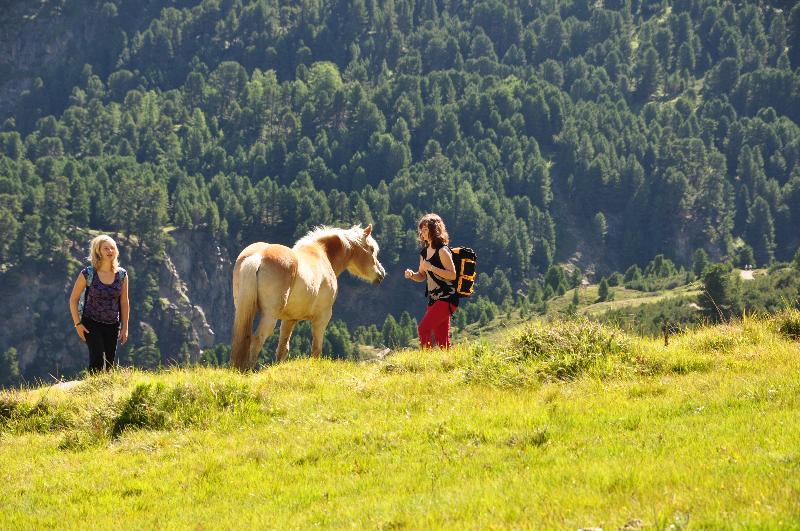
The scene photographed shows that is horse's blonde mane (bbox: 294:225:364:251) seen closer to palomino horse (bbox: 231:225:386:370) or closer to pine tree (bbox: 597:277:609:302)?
palomino horse (bbox: 231:225:386:370)

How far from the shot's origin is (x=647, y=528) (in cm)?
673

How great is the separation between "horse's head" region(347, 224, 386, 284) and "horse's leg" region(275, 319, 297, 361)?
2.02 m

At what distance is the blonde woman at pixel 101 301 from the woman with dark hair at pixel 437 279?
4.06 metres

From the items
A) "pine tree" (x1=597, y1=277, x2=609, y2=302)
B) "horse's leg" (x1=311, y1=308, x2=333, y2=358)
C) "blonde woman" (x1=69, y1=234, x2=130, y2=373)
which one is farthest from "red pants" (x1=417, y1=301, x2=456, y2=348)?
"pine tree" (x1=597, y1=277, x2=609, y2=302)

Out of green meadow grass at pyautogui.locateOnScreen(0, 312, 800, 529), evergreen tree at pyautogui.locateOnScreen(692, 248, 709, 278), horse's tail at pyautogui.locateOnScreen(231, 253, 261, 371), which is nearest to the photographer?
green meadow grass at pyautogui.locateOnScreen(0, 312, 800, 529)

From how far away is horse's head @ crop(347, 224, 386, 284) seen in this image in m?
18.1

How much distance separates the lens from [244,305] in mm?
14875

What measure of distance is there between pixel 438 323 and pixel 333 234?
11.0ft

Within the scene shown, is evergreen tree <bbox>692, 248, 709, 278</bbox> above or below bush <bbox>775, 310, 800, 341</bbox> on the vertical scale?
below

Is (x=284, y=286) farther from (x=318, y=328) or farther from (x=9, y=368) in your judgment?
(x=9, y=368)

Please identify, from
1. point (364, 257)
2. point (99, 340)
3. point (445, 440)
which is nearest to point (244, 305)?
point (99, 340)

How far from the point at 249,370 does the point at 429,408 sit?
12.4 ft

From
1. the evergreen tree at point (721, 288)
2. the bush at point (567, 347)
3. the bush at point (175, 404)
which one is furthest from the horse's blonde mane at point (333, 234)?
the evergreen tree at point (721, 288)

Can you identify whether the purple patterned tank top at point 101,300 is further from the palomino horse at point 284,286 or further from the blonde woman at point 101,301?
the palomino horse at point 284,286
